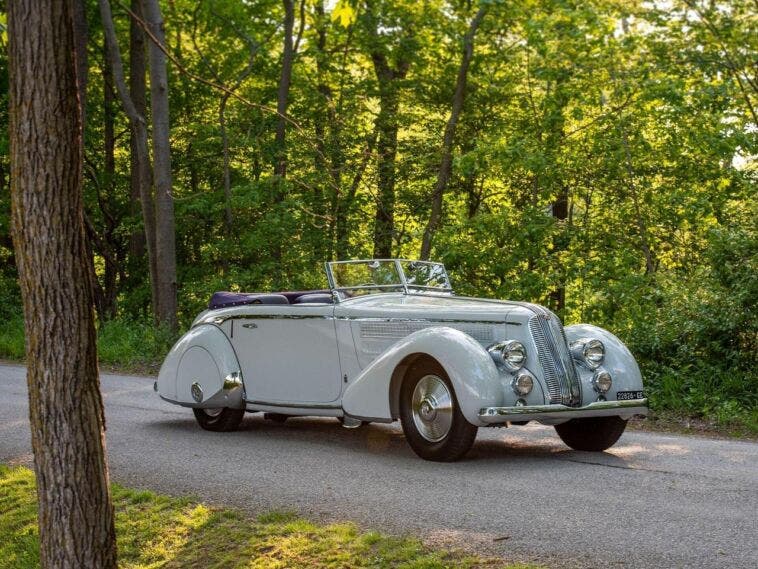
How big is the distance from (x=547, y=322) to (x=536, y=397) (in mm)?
646

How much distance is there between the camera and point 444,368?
6.96m

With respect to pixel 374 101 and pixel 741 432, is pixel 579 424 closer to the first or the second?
pixel 741 432

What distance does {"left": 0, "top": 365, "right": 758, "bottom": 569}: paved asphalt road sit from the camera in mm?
4961

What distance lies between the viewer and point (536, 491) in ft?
20.3

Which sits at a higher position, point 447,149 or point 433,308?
point 447,149

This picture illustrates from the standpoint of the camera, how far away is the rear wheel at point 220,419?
9.20 m

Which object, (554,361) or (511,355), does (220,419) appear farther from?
(554,361)

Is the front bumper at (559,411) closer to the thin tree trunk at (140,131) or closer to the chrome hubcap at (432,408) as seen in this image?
the chrome hubcap at (432,408)

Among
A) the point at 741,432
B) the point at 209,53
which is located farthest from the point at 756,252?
the point at 209,53

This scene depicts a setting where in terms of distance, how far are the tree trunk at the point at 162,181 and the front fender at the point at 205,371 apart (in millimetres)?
9154

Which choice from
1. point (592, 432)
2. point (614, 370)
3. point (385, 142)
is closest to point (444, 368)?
point (614, 370)

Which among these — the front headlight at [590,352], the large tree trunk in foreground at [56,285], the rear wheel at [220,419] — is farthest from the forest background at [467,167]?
the large tree trunk in foreground at [56,285]

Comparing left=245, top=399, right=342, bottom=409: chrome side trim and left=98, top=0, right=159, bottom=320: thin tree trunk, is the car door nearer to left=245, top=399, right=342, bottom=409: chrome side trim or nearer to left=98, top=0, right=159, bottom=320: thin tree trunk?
left=245, top=399, right=342, bottom=409: chrome side trim

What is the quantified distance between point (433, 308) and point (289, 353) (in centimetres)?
156
